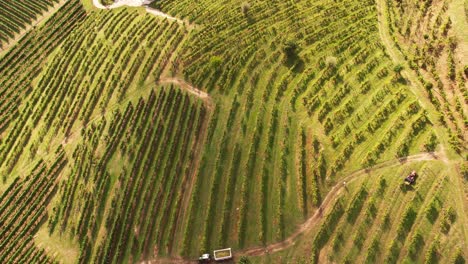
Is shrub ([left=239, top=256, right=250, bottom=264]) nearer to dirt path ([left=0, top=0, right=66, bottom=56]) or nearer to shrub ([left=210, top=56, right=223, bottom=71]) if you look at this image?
shrub ([left=210, top=56, right=223, bottom=71])

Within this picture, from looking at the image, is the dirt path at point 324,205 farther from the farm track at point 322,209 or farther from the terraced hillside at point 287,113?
the terraced hillside at point 287,113

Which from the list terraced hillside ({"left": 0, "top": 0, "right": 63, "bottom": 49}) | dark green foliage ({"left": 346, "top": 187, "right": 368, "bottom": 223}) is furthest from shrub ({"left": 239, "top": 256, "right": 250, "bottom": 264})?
terraced hillside ({"left": 0, "top": 0, "right": 63, "bottom": 49})

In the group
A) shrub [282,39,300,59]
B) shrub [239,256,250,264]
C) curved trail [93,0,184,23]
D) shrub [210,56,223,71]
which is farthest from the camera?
curved trail [93,0,184,23]

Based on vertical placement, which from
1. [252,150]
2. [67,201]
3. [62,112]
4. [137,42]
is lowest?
[67,201]

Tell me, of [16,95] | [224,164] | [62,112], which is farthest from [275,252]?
[16,95]

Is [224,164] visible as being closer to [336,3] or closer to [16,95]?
[336,3]
